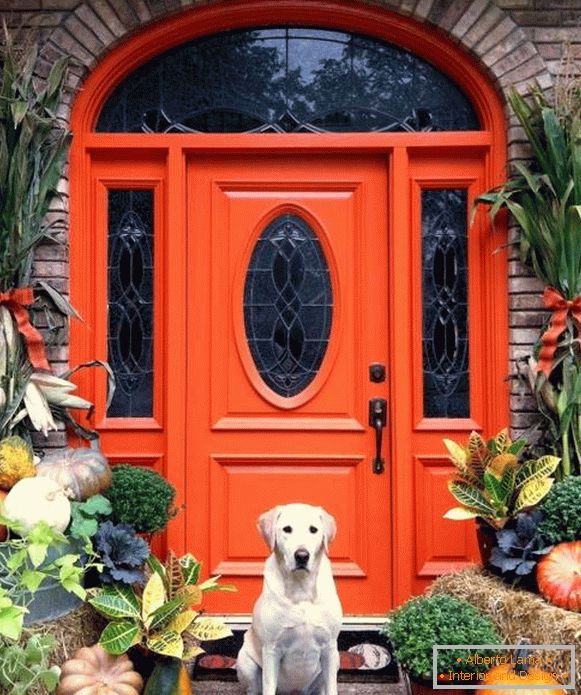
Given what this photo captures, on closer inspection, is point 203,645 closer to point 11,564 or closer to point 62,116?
point 11,564

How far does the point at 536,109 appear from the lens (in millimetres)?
4273

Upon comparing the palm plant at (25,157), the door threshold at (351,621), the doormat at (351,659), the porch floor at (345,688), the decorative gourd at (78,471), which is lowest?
the porch floor at (345,688)

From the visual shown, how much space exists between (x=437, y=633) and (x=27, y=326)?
7.87 ft

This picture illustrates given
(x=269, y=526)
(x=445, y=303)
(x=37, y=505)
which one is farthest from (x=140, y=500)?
(x=445, y=303)

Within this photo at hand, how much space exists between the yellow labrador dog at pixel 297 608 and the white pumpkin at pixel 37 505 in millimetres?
879

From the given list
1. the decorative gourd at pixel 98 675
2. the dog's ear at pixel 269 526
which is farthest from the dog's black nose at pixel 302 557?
the decorative gourd at pixel 98 675

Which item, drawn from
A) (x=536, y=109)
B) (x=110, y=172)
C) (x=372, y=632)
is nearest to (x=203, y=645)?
(x=372, y=632)

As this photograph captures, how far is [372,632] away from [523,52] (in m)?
3.06

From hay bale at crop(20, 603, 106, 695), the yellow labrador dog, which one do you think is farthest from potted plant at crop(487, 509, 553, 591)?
hay bale at crop(20, 603, 106, 695)

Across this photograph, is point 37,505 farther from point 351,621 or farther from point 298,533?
point 351,621

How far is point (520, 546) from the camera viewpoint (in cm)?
379

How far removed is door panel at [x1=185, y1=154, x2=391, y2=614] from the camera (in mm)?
4539

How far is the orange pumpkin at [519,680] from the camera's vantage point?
327 centimetres

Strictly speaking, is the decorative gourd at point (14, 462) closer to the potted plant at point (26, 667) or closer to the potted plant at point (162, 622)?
the potted plant at point (162, 622)
